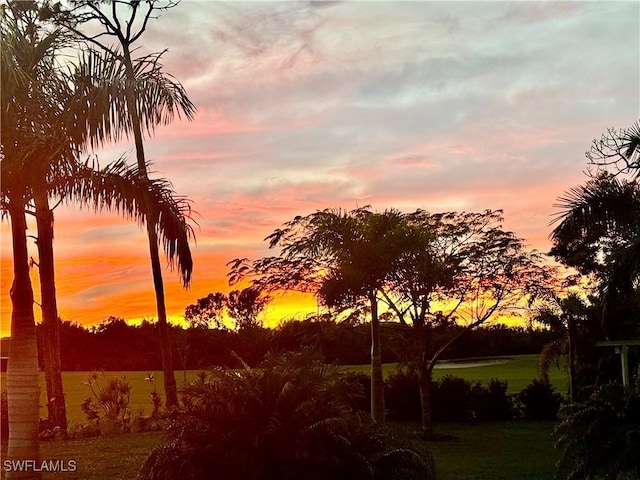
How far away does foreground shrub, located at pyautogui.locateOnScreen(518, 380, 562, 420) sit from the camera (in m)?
20.1

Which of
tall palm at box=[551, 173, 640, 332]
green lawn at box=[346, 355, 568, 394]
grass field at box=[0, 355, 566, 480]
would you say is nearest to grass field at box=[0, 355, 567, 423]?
green lawn at box=[346, 355, 568, 394]

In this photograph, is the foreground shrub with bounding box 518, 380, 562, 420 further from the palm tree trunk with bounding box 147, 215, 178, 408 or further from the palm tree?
the palm tree

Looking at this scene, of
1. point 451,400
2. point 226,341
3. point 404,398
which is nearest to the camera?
point 404,398

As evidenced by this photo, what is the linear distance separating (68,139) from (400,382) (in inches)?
535

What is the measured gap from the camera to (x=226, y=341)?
2039 centimetres

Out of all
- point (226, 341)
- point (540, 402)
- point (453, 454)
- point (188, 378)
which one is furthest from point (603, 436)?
point (188, 378)

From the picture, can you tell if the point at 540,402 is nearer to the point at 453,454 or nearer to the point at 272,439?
the point at 453,454

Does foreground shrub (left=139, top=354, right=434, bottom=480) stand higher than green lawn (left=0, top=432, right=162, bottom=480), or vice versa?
foreground shrub (left=139, top=354, right=434, bottom=480)

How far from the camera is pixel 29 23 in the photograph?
25.5 ft

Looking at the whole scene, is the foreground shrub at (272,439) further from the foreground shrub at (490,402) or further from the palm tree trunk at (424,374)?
the foreground shrub at (490,402)

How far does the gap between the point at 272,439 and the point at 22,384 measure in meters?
2.39

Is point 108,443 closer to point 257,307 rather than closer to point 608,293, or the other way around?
point 257,307

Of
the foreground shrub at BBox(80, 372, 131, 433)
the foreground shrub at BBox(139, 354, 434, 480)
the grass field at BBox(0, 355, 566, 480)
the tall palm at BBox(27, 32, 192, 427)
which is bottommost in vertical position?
the grass field at BBox(0, 355, 566, 480)

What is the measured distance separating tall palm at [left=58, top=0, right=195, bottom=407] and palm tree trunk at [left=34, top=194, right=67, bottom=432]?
1.60 metres
